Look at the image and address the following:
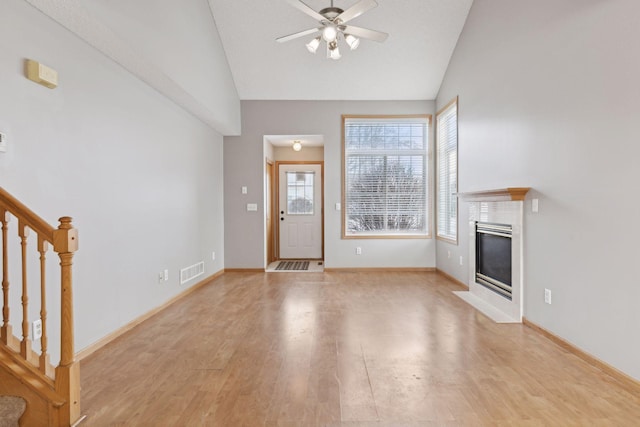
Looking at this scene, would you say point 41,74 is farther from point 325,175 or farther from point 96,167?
point 325,175

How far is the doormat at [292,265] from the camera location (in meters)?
6.97

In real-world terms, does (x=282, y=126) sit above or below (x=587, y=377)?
above

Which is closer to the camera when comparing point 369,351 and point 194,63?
point 369,351

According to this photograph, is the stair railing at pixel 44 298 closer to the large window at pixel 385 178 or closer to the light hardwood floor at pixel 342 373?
the light hardwood floor at pixel 342 373

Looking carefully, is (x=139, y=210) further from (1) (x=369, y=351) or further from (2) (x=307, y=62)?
(2) (x=307, y=62)

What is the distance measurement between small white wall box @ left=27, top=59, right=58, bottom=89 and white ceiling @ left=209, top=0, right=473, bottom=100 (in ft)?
9.82

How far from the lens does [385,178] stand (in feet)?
21.6

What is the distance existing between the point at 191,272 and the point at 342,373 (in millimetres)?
3094

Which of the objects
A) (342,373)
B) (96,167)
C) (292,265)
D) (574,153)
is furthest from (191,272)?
(574,153)

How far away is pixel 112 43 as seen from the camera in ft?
9.22

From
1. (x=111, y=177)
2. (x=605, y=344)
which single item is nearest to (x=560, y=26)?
(x=605, y=344)

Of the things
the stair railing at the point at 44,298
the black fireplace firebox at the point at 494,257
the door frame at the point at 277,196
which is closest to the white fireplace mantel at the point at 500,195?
the black fireplace firebox at the point at 494,257

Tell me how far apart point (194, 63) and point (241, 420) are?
12.2ft

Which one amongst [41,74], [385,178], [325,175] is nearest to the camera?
[41,74]
